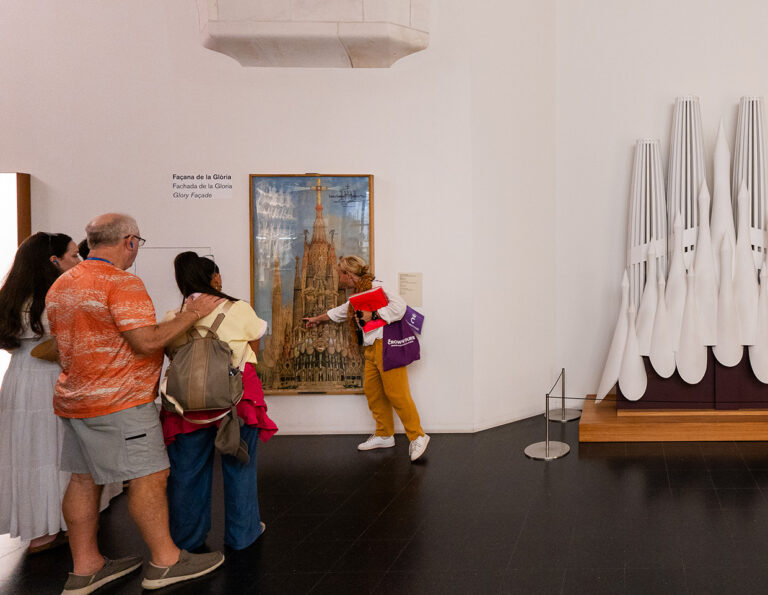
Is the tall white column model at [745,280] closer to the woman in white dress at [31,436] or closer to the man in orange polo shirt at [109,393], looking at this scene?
the man in orange polo shirt at [109,393]

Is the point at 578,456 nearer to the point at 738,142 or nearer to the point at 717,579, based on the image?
the point at 717,579

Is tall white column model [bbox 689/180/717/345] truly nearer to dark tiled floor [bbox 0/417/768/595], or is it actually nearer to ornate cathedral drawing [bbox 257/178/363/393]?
dark tiled floor [bbox 0/417/768/595]

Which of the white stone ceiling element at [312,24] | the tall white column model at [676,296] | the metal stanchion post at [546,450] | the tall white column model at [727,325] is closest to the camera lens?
the metal stanchion post at [546,450]

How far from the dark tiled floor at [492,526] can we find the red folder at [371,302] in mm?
1084

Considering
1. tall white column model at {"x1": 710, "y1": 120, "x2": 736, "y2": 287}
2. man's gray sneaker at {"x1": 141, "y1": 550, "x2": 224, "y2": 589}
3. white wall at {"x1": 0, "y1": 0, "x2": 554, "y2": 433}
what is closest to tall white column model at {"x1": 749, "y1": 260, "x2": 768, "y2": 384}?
tall white column model at {"x1": 710, "y1": 120, "x2": 736, "y2": 287}

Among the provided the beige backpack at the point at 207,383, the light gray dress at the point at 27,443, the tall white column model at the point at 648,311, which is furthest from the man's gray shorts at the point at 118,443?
the tall white column model at the point at 648,311

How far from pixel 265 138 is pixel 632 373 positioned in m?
3.87

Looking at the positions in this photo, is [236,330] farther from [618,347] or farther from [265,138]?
[618,347]

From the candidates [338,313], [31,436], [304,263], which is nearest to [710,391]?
[338,313]

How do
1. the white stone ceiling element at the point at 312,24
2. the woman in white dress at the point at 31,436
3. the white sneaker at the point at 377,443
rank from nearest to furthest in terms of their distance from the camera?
the woman in white dress at the point at 31,436
the white stone ceiling element at the point at 312,24
the white sneaker at the point at 377,443

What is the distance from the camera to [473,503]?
14.2 feet

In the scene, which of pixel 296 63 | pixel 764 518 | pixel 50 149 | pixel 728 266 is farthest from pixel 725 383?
pixel 50 149

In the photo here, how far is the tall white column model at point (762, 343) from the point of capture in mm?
5664

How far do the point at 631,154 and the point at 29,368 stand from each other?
224 inches
